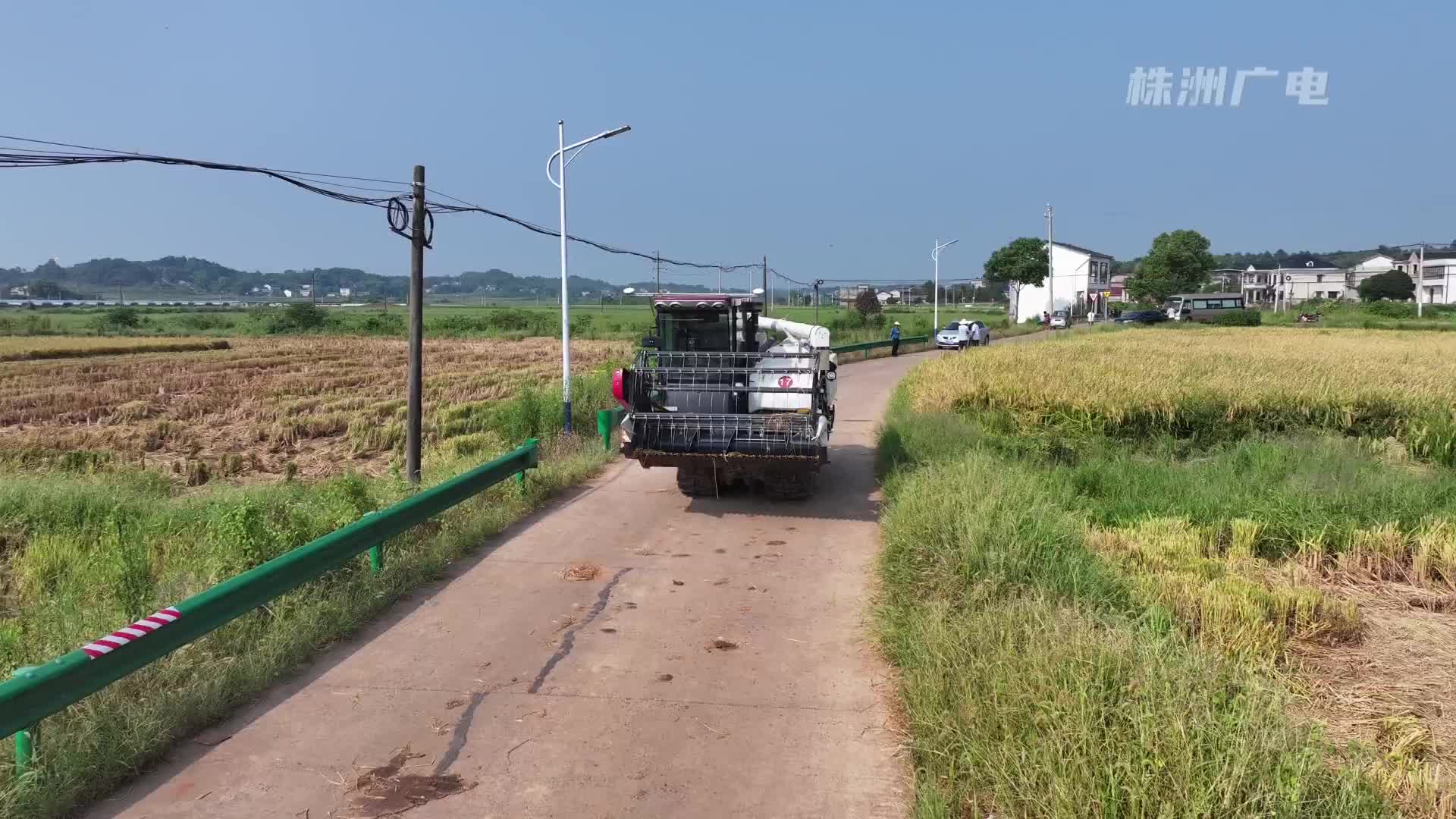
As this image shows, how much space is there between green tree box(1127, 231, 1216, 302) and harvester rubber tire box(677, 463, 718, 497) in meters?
79.3

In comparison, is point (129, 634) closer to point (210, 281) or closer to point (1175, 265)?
point (1175, 265)

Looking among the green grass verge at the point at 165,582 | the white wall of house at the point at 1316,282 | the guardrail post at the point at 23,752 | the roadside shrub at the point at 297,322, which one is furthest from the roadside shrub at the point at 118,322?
the white wall of house at the point at 1316,282

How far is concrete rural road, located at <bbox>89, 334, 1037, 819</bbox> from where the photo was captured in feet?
16.1

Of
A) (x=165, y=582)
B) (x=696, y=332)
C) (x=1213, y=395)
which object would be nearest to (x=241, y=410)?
(x=696, y=332)

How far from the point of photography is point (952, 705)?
5184 mm

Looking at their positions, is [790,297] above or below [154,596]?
above

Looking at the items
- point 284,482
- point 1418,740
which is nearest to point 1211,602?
point 1418,740

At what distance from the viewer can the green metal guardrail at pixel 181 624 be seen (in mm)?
4762

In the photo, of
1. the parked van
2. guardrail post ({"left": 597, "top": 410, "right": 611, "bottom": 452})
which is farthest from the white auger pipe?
the parked van

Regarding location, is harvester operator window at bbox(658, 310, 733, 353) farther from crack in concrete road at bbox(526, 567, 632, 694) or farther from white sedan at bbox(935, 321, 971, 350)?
white sedan at bbox(935, 321, 971, 350)

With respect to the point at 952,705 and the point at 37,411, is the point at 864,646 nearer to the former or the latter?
the point at 952,705

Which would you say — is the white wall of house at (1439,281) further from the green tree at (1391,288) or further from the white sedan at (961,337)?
the white sedan at (961,337)

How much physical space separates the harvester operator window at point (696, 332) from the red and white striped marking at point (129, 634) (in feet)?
27.3

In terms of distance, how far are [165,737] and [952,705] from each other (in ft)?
14.0
